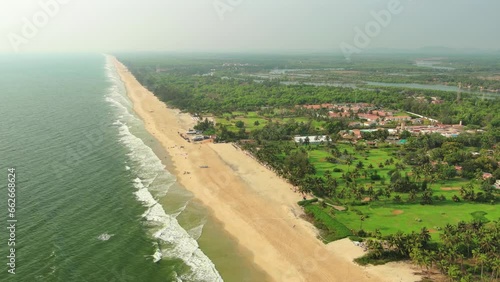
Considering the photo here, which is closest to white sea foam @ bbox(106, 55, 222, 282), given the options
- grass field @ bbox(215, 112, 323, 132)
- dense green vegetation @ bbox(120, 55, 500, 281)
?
dense green vegetation @ bbox(120, 55, 500, 281)

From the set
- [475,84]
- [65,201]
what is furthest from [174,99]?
[475,84]

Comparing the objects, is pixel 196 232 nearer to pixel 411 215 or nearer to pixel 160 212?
pixel 160 212

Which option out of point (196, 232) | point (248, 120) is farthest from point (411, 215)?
point (248, 120)

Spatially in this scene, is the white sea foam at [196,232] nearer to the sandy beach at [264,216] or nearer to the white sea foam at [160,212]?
the white sea foam at [160,212]

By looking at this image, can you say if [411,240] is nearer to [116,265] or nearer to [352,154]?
[116,265]

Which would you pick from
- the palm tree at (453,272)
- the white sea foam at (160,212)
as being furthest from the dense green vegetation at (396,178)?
the white sea foam at (160,212)
